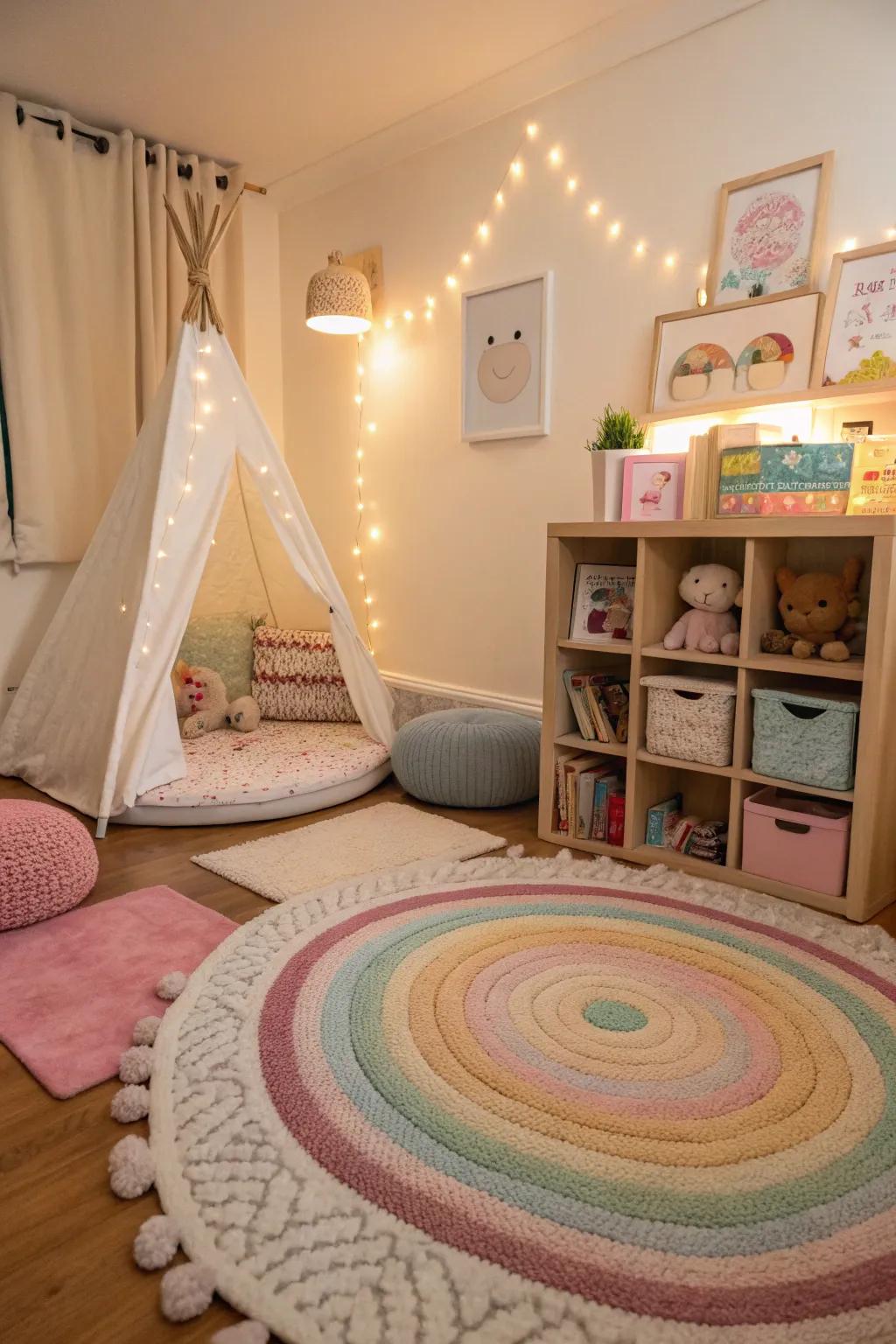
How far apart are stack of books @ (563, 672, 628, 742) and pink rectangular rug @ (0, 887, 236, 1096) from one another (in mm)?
1195

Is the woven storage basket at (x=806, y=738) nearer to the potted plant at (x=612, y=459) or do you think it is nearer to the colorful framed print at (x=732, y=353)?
the potted plant at (x=612, y=459)

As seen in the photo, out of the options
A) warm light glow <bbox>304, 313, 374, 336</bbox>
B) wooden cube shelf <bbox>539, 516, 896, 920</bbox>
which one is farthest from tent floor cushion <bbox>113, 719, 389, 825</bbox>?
warm light glow <bbox>304, 313, 374, 336</bbox>

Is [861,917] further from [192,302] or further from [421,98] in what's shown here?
[421,98]

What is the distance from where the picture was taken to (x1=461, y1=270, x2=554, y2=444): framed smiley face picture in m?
3.24

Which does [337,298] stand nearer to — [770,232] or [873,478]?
[770,232]

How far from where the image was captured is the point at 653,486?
261 cm

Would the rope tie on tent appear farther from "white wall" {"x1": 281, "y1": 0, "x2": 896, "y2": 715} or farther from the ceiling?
"white wall" {"x1": 281, "y1": 0, "x2": 896, "y2": 715}

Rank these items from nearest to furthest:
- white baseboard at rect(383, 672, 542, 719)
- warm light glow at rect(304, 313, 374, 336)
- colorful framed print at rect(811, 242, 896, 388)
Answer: colorful framed print at rect(811, 242, 896, 388) → white baseboard at rect(383, 672, 542, 719) → warm light glow at rect(304, 313, 374, 336)

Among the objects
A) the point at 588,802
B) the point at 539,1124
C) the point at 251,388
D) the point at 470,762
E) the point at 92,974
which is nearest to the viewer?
the point at 539,1124

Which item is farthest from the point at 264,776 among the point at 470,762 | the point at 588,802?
the point at 588,802

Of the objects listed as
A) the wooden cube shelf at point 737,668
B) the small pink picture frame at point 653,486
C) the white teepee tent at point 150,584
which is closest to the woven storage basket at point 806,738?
→ the wooden cube shelf at point 737,668

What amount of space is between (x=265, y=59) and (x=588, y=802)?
272 cm

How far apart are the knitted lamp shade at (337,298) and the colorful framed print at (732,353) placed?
1266 mm

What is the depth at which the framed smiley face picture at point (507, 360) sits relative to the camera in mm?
3242
